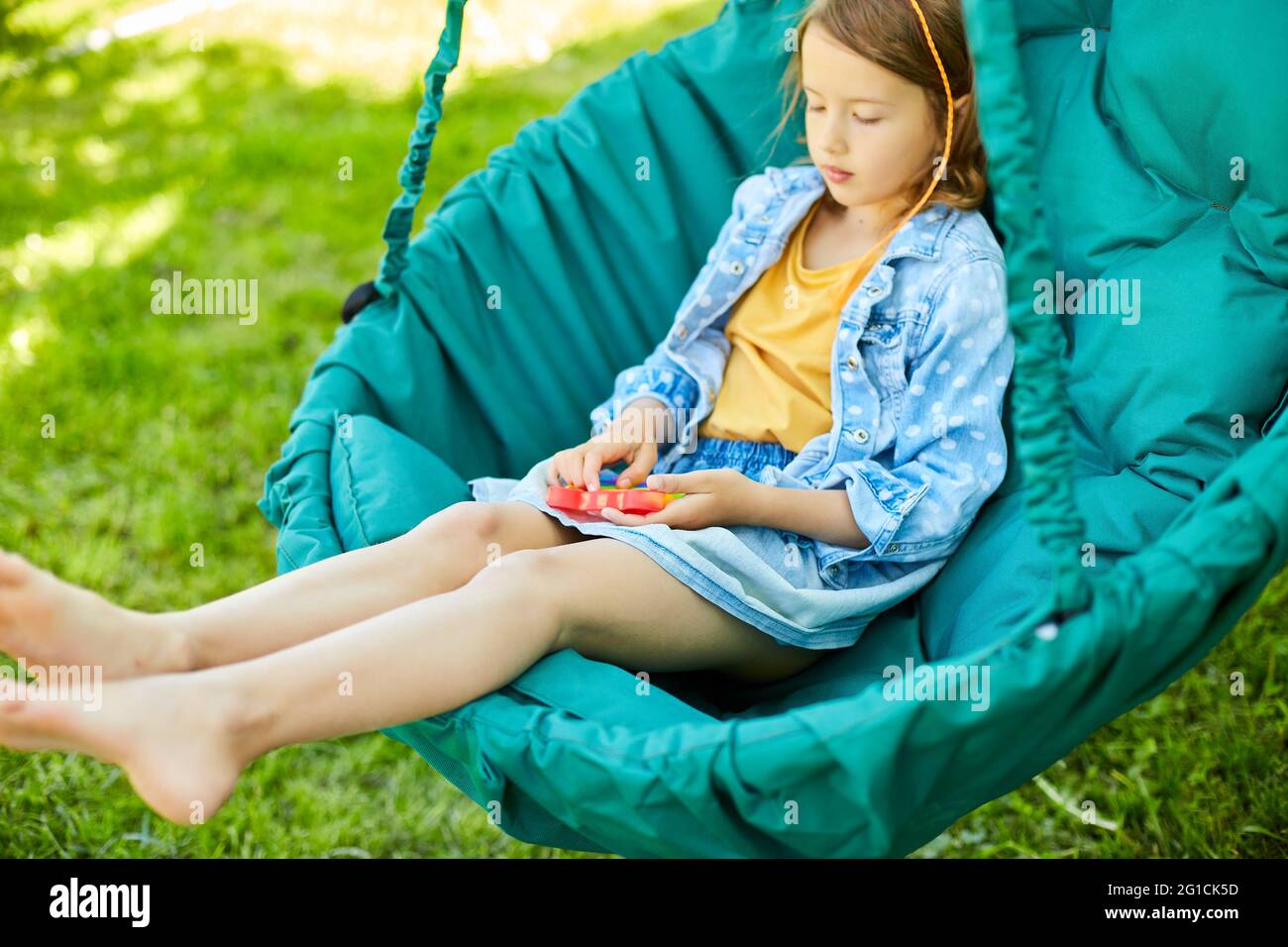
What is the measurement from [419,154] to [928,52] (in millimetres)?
721

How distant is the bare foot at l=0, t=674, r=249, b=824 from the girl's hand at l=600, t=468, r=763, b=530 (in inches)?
21.6

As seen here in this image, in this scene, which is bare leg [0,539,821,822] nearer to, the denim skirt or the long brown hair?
the denim skirt

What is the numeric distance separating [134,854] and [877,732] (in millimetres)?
1261

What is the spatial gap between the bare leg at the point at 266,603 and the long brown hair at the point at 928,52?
72cm

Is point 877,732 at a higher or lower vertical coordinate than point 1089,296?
lower

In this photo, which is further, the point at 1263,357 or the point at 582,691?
the point at 1263,357

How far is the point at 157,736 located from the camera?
1.20m

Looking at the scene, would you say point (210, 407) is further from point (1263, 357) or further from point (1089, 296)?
point (1263, 357)

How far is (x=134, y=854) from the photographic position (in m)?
1.88

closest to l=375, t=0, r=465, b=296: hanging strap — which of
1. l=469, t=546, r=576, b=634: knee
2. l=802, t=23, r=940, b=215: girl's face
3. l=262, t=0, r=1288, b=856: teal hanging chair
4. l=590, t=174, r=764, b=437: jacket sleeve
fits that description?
l=262, t=0, r=1288, b=856: teal hanging chair

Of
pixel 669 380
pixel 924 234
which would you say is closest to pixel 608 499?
pixel 669 380

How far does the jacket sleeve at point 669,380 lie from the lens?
6.07ft

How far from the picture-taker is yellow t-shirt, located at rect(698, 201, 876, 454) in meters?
1.77
